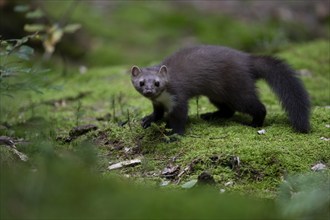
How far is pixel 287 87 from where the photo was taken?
6.74 metres

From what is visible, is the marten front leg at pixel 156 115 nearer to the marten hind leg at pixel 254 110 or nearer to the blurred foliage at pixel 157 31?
the marten hind leg at pixel 254 110

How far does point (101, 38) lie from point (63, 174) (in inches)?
398

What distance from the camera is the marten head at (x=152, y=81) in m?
6.64

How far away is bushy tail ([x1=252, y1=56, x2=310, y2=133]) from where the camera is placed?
6289mm

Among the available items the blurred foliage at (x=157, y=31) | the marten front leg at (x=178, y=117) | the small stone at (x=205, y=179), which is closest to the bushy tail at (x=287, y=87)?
the marten front leg at (x=178, y=117)

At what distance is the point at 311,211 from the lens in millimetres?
2771

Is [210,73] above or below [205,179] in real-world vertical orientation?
above

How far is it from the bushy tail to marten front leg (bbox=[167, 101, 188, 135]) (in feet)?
3.49

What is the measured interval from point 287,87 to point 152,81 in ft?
5.06

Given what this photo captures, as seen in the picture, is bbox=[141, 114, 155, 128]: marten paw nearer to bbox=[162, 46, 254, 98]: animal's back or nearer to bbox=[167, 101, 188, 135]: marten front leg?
bbox=[167, 101, 188, 135]: marten front leg

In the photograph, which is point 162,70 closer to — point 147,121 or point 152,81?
point 152,81

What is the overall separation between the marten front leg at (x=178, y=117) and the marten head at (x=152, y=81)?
28cm

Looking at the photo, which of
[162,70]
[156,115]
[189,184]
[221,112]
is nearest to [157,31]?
[221,112]

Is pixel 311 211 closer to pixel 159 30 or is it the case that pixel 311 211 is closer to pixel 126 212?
pixel 126 212
